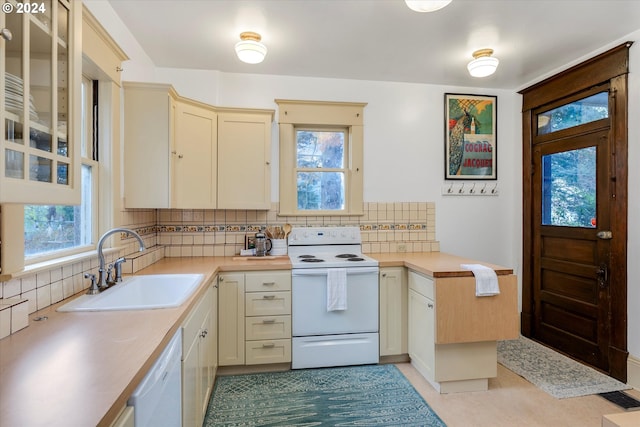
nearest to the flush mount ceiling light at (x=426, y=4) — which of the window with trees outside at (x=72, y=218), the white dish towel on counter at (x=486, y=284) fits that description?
the white dish towel on counter at (x=486, y=284)

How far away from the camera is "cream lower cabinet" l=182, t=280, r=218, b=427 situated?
4.98 feet

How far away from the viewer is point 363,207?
3264mm

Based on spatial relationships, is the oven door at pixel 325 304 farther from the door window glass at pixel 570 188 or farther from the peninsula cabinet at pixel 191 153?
the door window glass at pixel 570 188

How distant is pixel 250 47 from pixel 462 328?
8.00 feet

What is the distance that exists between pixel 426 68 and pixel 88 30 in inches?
99.3

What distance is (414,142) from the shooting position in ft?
11.0

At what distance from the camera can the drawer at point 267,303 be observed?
2566mm

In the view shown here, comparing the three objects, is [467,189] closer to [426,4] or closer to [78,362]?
[426,4]

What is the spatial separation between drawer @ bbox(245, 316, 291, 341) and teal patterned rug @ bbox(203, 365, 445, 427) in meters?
0.29

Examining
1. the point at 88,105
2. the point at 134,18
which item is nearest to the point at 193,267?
the point at 88,105

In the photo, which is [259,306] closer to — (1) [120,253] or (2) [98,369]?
(1) [120,253]

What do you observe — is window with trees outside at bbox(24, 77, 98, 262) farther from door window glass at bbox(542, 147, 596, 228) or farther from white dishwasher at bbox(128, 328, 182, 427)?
door window glass at bbox(542, 147, 596, 228)

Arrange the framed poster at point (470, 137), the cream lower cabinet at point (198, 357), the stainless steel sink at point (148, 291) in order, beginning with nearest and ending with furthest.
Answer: the cream lower cabinet at point (198, 357)
the stainless steel sink at point (148, 291)
the framed poster at point (470, 137)

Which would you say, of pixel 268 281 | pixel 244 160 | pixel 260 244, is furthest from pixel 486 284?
pixel 244 160
